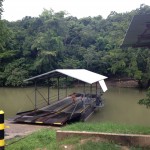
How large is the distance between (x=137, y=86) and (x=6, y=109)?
1791 cm

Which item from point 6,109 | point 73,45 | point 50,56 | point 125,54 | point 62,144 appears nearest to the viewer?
point 62,144

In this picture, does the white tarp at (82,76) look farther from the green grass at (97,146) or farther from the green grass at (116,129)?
the green grass at (97,146)

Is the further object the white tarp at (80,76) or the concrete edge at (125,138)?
the white tarp at (80,76)

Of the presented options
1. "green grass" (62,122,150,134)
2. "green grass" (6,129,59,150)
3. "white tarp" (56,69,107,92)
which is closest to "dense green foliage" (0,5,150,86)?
"white tarp" (56,69,107,92)

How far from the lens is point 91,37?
121 feet

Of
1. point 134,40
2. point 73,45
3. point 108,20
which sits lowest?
point 134,40

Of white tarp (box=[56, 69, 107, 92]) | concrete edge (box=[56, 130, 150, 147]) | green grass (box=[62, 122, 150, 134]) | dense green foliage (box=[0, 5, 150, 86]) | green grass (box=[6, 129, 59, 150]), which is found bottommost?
green grass (box=[6, 129, 59, 150])

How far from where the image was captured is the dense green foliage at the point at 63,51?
2994cm

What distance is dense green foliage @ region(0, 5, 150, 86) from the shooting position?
2994 cm

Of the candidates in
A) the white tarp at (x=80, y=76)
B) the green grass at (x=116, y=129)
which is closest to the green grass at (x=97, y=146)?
the green grass at (x=116, y=129)

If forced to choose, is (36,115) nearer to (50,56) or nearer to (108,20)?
(50,56)

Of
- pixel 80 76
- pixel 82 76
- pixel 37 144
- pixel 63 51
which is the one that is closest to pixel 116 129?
pixel 37 144

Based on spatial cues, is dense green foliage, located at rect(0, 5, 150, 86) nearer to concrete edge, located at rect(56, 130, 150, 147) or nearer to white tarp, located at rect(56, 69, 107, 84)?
white tarp, located at rect(56, 69, 107, 84)

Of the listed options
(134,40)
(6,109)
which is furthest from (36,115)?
(134,40)
